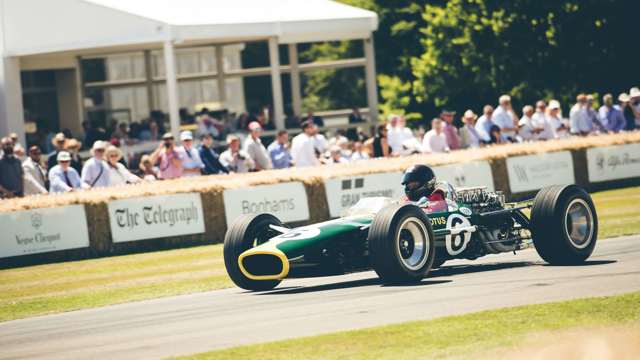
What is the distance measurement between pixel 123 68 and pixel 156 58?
2.75m

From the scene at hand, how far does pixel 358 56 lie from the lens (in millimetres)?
55969

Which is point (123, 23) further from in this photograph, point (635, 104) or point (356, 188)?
point (635, 104)

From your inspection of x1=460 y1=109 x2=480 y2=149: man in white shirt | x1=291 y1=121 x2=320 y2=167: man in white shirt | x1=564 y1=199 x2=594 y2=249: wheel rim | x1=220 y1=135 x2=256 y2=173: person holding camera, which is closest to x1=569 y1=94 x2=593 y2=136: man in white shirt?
x1=460 y1=109 x2=480 y2=149: man in white shirt

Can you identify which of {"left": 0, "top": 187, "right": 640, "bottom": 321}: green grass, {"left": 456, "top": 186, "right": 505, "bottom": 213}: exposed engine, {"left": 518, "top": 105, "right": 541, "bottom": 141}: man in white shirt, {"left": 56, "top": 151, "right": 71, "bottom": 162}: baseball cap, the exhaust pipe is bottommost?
{"left": 0, "top": 187, "right": 640, "bottom": 321}: green grass

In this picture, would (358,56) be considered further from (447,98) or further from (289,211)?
(289,211)

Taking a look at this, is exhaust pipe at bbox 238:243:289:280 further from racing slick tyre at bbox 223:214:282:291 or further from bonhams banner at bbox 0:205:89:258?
bonhams banner at bbox 0:205:89:258

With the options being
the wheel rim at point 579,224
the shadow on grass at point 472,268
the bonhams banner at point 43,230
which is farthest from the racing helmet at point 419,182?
the bonhams banner at point 43,230

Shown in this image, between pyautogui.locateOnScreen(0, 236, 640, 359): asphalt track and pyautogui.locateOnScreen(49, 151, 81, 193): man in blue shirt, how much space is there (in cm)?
725

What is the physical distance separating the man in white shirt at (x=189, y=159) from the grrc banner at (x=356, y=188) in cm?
248

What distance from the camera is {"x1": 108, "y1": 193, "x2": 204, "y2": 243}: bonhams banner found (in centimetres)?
1998

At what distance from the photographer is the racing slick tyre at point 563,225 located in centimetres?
1361

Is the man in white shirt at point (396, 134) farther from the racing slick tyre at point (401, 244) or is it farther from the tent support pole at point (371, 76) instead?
the racing slick tyre at point (401, 244)

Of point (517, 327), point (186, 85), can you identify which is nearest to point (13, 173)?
point (517, 327)

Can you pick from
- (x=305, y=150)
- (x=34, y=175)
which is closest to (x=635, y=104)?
(x=305, y=150)
